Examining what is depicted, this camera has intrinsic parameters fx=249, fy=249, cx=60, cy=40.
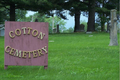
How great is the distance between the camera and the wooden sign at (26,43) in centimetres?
613

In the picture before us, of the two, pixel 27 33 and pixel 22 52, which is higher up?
pixel 27 33

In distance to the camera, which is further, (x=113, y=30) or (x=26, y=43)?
(x=113, y=30)

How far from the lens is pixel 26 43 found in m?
6.17

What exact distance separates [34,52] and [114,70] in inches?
79.1

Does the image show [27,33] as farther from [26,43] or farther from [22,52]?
[22,52]

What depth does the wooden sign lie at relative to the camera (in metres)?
6.13

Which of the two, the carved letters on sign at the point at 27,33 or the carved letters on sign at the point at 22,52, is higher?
the carved letters on sign at the point at 27,33

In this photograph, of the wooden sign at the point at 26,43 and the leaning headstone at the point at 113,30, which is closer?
the wooden sign at the point at 26,43

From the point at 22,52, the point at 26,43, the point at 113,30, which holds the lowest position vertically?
the point at 22,52

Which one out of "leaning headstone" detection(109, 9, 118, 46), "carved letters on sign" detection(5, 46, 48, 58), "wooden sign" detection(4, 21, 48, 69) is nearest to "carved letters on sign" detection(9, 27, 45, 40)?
"wooden sign" detection(4, 21, 48, 69)

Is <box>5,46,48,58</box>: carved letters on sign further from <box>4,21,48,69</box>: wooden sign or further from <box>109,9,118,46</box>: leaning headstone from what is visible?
<box>109,9,118,46</box>: leaning headstone

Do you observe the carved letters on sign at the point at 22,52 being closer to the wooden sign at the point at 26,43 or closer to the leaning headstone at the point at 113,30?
the wooden sign at the point at 26,43

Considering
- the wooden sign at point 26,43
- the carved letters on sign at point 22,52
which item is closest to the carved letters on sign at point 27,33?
the wooden sign at point 26,43

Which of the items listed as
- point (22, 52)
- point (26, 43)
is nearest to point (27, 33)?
point (26, 43)
